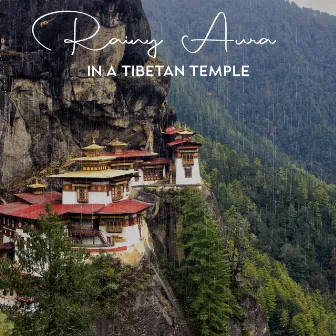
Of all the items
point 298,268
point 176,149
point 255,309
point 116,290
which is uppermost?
point 176,149

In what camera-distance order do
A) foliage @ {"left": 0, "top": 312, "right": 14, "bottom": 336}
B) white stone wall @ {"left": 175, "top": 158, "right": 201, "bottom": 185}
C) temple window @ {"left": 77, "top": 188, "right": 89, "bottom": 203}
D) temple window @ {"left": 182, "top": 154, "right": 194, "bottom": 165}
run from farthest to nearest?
1. temple window @ {"left": 182, "top": 154, "right": 194, "bottom": 165}
2. white stone wall @ {"left": 175, "top": 158, "right": 201, "bottom": 185}
3. temple window @ {"left": 77, "top": 188, "right": 89, "bottom": 203}
4. foliage @ {"left": 0, "top": 312, "right": 14, "bottom": 336}

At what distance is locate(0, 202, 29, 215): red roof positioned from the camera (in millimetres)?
35588

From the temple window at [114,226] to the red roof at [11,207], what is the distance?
681 centimetres

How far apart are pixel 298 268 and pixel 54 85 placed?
51773 millimetres

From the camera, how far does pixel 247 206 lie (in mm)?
87750

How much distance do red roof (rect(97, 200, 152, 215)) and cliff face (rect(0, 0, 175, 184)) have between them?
11.3 metres

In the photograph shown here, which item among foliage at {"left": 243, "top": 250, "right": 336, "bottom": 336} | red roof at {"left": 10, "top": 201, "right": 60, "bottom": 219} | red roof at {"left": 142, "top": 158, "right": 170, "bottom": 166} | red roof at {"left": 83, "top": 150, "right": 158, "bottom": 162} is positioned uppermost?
red roof at {"left": 83, "top": 150, "right": 158, "bottom": 162}

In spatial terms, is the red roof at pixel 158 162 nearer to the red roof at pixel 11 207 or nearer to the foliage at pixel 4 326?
the red roof at pixel 11 207

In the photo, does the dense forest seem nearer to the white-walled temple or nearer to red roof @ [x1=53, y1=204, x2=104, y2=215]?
the white-walled temple

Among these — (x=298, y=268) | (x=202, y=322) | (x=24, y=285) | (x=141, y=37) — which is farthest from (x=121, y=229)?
(x=298, y=268)

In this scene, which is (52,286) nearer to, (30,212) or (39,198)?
(30,212)

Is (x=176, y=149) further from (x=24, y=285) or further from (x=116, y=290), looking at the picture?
(x=24, y=285)

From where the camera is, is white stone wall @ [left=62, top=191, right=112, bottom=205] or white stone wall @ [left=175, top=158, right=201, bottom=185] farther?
white stone wall @ [left=175, top=158, right=201, bottom=185]

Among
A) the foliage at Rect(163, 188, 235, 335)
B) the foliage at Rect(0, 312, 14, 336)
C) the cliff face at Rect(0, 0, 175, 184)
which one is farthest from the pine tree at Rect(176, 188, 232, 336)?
the foliage at Rect(0, 312, 14, 336)
